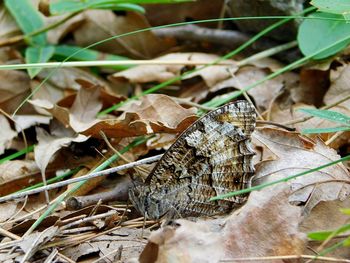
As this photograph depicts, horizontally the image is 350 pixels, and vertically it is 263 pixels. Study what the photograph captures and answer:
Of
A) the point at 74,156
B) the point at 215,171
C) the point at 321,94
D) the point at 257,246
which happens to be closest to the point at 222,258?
the point at 257,246

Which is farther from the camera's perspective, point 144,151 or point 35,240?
point 144,151

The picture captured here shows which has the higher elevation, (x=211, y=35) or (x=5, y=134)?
(x=211, y=35)

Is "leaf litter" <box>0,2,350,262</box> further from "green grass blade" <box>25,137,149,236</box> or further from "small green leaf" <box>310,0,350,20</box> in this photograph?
"small green leaf" <box>310,0,350,20</box>

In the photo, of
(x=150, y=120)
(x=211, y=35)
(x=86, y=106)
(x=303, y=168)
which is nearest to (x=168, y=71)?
(x=211, y=35)

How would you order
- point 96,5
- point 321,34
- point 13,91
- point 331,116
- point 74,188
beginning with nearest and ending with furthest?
1. point 331,116
2. point 74,188
3. point 321,34
4. point 96,5
5. point 13,91

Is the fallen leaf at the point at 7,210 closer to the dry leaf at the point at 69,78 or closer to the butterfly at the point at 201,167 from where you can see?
the butterfly at the point at 201,167

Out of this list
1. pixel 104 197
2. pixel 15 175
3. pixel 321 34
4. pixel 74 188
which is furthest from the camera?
Result: pixel 321 34

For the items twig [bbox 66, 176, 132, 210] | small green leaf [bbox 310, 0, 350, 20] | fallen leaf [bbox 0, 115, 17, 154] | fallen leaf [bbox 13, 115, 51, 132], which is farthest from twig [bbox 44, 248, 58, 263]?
small green leaf [bbox 310, 0, 350, 20]

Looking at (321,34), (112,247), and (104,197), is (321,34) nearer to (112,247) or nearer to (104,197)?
(104,197)

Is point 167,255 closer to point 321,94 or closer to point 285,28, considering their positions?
point 321,94
